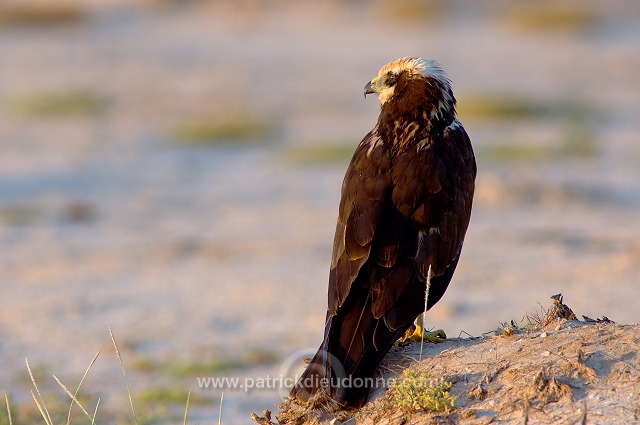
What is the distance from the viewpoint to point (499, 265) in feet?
32.1

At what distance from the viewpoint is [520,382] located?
4.02 metres

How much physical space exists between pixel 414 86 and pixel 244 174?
28.0 ft

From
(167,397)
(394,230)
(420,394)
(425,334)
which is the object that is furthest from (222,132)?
(420,394)

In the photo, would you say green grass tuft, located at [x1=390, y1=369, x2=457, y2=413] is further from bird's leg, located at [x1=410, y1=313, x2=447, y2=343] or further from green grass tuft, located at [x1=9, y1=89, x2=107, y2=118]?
green grass tuft, located at [x1=9, y1=89, x2=107, y2=118]

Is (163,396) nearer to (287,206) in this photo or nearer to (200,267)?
(200,267)

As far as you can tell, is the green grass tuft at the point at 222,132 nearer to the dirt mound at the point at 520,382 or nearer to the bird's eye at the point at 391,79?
the bird's eye at the point at 391,79

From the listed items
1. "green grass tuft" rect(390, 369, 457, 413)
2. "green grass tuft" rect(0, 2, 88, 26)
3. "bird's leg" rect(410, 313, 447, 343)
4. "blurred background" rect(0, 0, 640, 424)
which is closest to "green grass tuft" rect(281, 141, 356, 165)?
"blurred background" rect(0, 0, 640, 424)

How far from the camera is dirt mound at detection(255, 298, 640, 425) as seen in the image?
3.88 meters

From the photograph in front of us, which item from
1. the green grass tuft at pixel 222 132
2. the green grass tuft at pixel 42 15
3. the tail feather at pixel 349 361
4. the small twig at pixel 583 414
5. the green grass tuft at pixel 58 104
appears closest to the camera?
the small twig at pixel 583 414

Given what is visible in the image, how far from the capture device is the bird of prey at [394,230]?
169 inches

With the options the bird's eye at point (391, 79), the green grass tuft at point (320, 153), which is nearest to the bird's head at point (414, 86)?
the bird's eye at point (391, 79)

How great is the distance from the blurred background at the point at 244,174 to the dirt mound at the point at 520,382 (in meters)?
1.27

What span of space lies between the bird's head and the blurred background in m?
1.28

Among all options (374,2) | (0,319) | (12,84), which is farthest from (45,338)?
(374,2)
